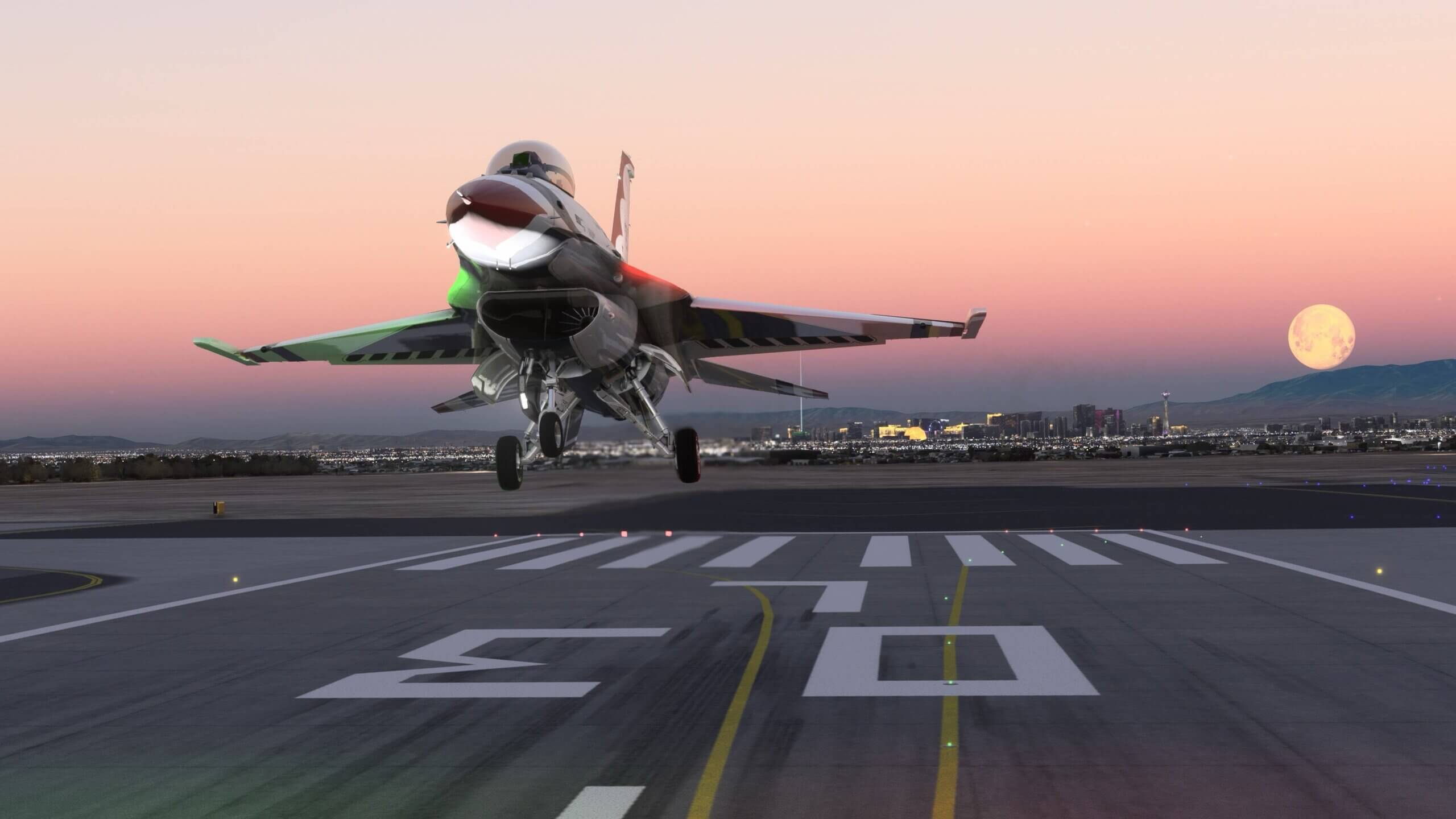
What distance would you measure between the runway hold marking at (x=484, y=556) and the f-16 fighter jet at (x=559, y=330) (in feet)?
11.7

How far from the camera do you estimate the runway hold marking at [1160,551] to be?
23250 millimetres

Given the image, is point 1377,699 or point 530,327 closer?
point 1377,699

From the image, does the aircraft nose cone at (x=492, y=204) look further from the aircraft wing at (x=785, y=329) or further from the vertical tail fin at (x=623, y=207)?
the vertical tail fin at (x=623, y=207)

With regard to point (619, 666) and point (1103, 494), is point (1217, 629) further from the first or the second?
point (1103, 494)

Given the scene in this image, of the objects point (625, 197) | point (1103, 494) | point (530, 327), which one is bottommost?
point (1103, 494)

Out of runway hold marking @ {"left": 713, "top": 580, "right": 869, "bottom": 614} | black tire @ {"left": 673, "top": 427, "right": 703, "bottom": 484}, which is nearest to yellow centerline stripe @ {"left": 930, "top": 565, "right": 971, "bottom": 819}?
runway hold marking @ {"left": 713, "top": 580, "right": 869, "bottom": 614}

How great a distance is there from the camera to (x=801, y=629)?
14805 mm

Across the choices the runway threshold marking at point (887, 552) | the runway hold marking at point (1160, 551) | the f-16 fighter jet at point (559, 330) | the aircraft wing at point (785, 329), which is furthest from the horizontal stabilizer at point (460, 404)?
the runway hold marking at point (1160, 551)

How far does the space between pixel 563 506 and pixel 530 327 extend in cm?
3272

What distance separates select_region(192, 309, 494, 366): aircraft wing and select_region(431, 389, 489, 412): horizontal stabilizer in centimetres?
84

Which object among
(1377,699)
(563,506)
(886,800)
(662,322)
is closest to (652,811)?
(886,800)

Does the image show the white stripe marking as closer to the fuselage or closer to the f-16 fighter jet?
the f-16 fighter jet

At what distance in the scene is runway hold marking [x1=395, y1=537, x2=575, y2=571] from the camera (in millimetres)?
24125

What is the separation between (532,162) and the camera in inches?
668
